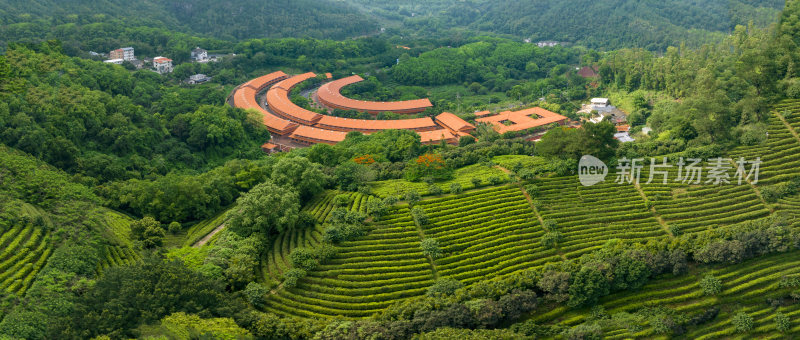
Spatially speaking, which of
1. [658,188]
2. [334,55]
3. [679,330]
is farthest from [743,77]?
[334,55]

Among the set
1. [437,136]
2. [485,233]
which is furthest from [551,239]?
[437,136]

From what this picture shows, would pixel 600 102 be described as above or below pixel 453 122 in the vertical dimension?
above

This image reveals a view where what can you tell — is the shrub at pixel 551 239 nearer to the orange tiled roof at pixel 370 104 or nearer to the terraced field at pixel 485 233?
the terraced field at pixel 485 233

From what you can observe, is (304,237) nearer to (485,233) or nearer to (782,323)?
(485,233)

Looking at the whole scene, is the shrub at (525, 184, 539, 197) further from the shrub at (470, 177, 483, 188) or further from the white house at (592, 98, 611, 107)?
the white house at (592, 98, 611, 107)

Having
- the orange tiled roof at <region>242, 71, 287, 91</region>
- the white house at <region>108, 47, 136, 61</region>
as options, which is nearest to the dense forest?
the white house at <region>108, 47, 136, 61</region>

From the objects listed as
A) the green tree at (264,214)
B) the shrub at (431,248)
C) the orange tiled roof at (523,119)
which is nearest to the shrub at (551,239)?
the shrub at (431,248)
